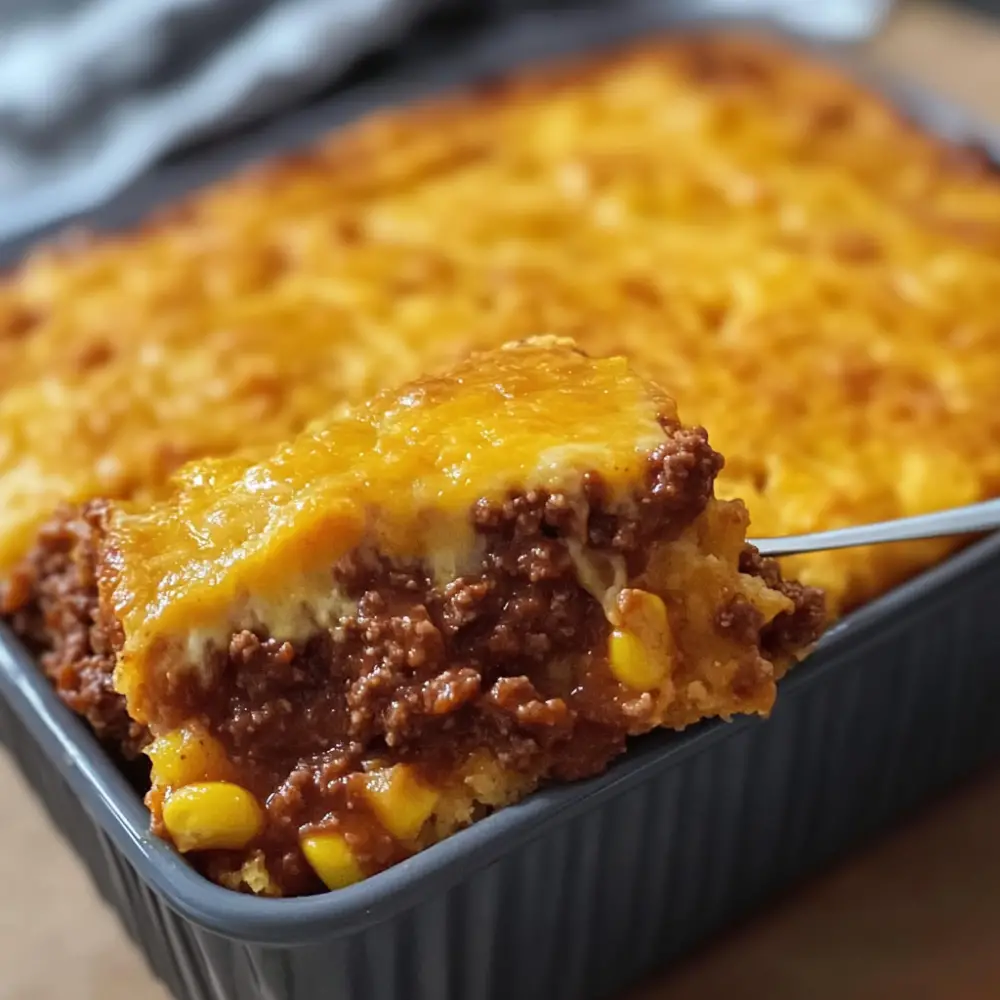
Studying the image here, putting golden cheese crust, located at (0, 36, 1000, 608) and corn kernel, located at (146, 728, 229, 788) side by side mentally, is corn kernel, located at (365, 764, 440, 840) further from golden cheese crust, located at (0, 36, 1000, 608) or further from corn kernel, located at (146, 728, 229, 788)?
golden cheese crust, located at (0, 36, 1000, 608)

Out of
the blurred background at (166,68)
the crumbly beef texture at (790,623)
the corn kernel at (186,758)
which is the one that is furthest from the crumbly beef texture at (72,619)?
the blurred background at (166,68)

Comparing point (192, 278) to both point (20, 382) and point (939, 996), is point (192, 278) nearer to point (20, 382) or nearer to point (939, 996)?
point (20, 382)

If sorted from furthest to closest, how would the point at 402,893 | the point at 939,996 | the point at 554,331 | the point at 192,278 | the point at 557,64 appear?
the point at 557,64, the point at 192,278, the point at 554,331, the point at 939,996, the point at 402,893

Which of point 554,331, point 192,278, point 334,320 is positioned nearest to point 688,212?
point 554,331

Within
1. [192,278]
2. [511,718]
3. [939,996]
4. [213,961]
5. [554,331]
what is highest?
[192,278]

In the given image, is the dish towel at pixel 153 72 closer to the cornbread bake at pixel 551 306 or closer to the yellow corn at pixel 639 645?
the cornbread bake at pixel 551 306
